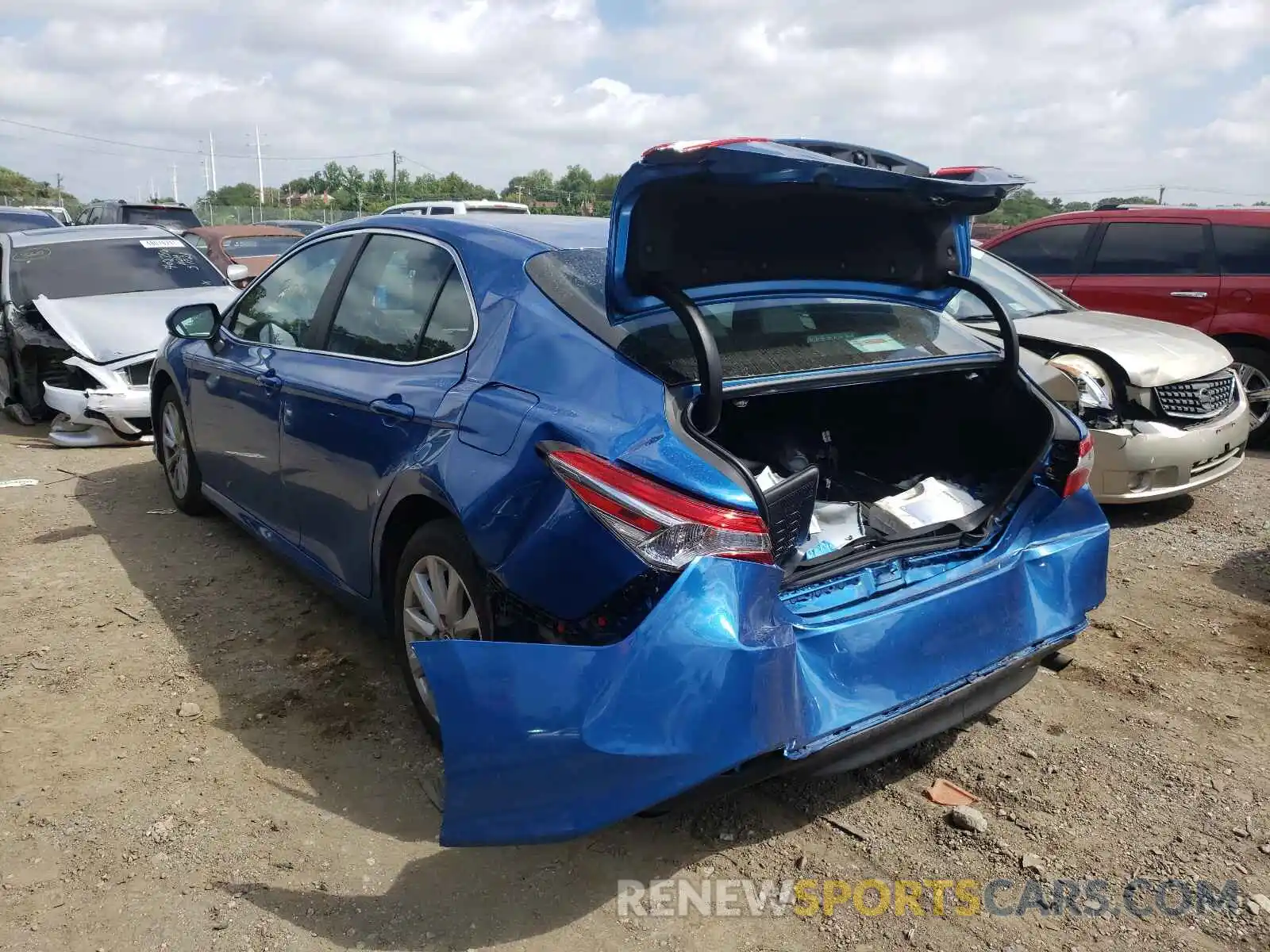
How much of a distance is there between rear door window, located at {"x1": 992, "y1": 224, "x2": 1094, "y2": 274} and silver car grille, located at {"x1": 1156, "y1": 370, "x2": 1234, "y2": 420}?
307cm

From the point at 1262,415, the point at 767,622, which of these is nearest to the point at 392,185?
the point at 1262,415

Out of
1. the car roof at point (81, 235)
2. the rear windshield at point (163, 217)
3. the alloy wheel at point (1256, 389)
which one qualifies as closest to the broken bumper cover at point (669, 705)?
the alloy wheel at point (1256, 389)

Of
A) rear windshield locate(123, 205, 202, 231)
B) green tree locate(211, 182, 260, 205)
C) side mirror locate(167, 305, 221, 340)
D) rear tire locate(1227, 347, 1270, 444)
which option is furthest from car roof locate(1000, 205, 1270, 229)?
green tree locate(211, 182, 260, 205)

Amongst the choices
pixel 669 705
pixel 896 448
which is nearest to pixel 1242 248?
pixel 896 448

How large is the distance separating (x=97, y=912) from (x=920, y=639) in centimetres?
220

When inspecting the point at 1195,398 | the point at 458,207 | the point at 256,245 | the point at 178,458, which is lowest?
the point at 178,458

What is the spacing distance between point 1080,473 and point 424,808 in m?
2.23

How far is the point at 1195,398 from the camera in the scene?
18.3ft

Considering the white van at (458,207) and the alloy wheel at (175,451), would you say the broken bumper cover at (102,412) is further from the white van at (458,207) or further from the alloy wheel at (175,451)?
the white van at (458,207)

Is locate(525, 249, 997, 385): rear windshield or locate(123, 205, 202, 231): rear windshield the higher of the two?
locate(123, 205, 202, 231): rear windshield

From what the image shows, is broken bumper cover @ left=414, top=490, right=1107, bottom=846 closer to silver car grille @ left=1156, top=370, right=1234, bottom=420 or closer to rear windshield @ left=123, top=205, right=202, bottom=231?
silver car grille @ left=1156, top=370, right=1234, bottom=420

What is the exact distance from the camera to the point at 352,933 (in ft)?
7.84

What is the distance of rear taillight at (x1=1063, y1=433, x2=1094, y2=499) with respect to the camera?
3051 mm

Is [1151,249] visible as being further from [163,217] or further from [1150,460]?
[163,217]
